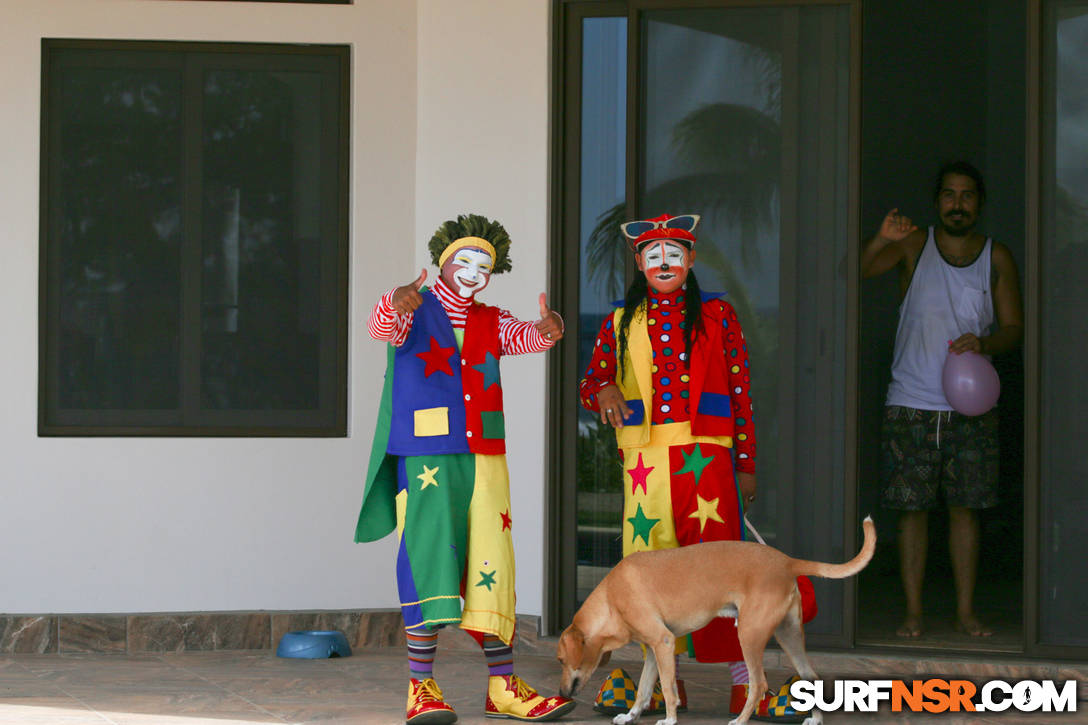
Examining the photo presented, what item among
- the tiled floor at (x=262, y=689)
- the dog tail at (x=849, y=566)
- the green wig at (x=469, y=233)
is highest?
the green wig at (x=469, y=233)

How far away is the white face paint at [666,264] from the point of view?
4.80 metres

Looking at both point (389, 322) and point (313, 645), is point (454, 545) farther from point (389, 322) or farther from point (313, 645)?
point (313, 645)

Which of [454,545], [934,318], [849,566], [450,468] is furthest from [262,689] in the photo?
[934,318]

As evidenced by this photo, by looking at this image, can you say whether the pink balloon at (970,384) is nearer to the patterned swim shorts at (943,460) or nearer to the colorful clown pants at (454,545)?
the patterned swim shorts at (943,460)

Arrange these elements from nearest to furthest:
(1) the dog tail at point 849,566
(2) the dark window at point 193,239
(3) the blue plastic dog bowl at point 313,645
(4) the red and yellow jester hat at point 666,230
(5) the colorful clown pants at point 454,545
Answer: (1) the dog tail at point 849,566 → (5) the colorful clown pants at point 454,545 → (4) the red and yellow jester hat at point 666,230 → (3) the blue plastic dog bowl at point 313,645 → (2) the dark window at point 193,239

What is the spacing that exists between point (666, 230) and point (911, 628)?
262 centimetres

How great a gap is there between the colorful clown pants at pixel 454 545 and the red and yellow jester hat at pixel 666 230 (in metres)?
1.03

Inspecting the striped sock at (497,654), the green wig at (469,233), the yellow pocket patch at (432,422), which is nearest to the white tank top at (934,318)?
the green wig at (469,233)

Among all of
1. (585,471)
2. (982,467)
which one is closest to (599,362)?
(585,471)

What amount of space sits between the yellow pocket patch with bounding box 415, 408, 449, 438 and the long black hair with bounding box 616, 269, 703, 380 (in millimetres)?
753

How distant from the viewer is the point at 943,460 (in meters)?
6.46

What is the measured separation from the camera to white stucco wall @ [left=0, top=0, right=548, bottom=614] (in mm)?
6102

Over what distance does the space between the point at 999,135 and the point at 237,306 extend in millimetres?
5374

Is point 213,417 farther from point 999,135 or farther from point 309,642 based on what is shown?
point 999,135
